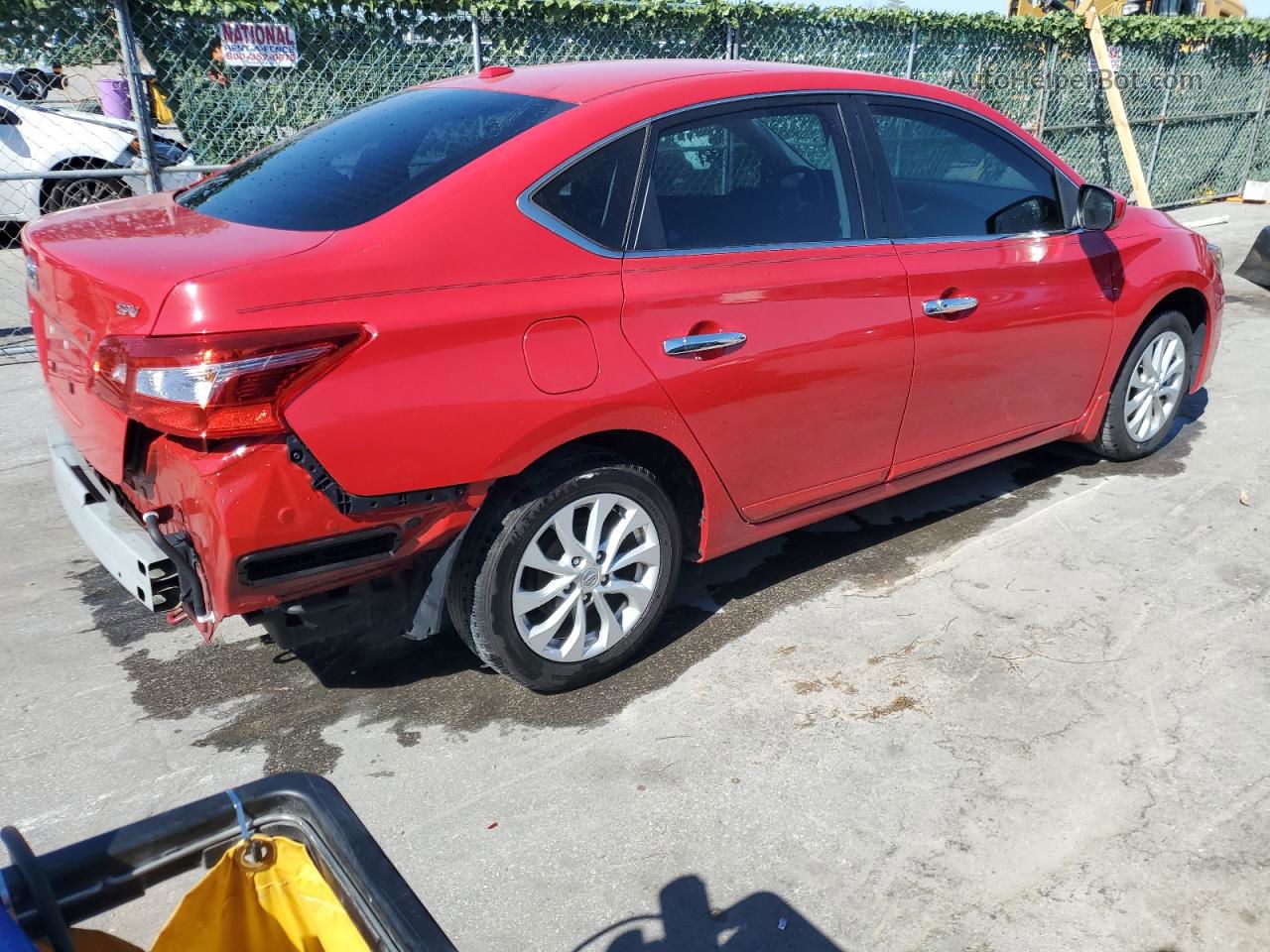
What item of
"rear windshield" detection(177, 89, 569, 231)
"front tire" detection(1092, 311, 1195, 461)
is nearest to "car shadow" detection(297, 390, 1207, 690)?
"front tire" detection(1092, 311, 1195, 461)

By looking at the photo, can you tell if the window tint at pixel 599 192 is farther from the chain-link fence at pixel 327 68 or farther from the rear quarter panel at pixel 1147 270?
the chain-link fence at pixel 327 68

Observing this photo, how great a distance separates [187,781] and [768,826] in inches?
62.6

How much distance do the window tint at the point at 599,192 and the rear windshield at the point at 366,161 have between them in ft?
0.68

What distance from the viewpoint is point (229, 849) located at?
1332 millimetres

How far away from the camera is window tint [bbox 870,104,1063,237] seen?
3.88 meters

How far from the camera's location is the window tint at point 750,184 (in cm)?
327

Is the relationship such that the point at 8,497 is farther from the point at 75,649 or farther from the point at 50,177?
the point at 50,177

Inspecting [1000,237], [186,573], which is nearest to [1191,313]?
[1000,237]

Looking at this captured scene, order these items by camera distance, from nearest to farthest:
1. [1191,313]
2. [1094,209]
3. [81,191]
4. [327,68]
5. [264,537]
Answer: [264,537] < [1094,209] < [1191,313] < [327,68] < [81,191]

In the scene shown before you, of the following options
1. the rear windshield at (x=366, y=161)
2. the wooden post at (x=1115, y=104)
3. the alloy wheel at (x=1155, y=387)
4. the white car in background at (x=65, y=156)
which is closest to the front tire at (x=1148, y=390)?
the alloy wheel at (x=1155, y=387)

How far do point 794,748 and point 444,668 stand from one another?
1.17m

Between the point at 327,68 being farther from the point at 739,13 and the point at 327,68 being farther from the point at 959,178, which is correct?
the point at 959,178

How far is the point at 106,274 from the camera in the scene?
272 cm

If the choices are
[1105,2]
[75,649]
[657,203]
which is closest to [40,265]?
[75,649]
